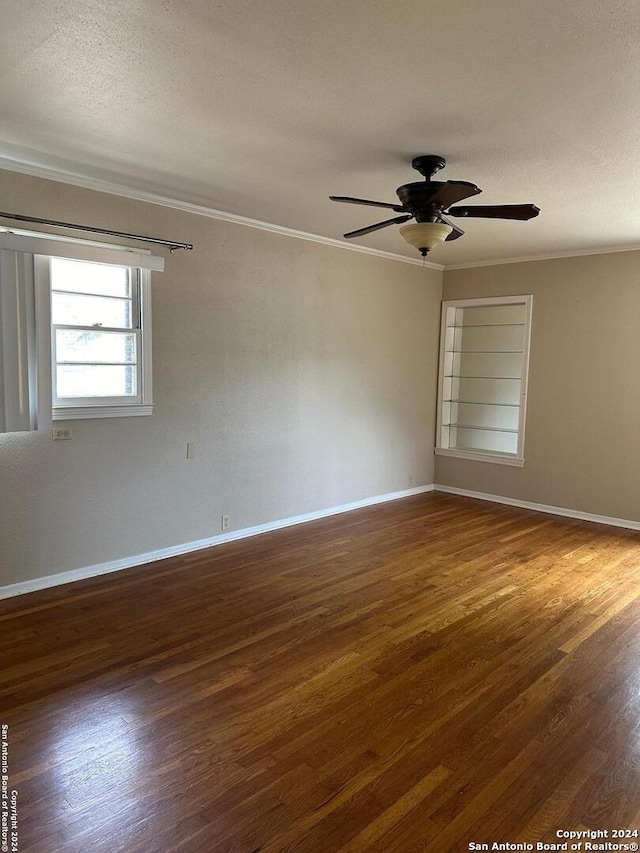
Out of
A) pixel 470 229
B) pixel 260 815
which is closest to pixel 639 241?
pixel 470 229

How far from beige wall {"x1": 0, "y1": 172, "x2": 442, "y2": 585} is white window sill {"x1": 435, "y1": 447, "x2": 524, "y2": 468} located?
1.95ft

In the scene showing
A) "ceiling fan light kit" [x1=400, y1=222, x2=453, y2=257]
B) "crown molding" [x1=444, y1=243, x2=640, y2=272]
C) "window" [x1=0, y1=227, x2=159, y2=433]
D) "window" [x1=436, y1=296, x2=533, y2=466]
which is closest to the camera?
"ceiling fan light kit" [x1=400, y1=222, x2=453, y2=257]

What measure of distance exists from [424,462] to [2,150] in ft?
16.9

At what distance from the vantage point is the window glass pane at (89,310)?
147 inches

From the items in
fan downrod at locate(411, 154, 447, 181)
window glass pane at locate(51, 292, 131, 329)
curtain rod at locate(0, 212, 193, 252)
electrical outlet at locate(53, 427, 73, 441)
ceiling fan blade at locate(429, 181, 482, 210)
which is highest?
fan downrod at locate(411, 154, 447, 181)

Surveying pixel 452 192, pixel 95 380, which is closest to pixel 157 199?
pixel 95 380

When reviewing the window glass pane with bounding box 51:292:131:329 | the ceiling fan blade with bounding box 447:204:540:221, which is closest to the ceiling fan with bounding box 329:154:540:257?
the ceiling fan blade with bounding box 447:204:540:221

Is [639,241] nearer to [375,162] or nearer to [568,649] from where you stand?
[375,162]

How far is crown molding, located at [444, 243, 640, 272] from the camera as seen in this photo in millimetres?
5379

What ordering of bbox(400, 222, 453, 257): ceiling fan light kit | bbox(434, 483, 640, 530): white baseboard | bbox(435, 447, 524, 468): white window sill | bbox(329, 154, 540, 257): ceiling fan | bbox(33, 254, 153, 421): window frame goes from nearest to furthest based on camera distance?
1. bbox(329, 154, 540, 257): ceiling fan
2. bbox(400, 222, 453, 257): ceiling fan light kit
3. bbox(33, 254, 153, 421): window frame
4. bbox(434, 483, 640, 530): white baseboard
5. bbox(435, 447, 524, 468): white window sill

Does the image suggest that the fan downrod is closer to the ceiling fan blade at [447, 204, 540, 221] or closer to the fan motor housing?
the fan motor housing

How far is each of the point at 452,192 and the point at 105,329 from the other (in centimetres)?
241

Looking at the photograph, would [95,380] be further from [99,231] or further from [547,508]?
[547,508]

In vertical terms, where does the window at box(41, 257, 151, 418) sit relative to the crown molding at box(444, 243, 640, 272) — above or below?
below
